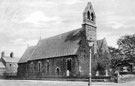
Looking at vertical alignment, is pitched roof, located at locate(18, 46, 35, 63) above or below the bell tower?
below

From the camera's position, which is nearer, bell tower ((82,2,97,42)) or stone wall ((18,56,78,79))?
stone wall ((18,56,78,79))

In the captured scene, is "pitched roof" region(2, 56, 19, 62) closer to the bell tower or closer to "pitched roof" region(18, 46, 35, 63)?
"pitched roof" region(18, 46, 35, 63)

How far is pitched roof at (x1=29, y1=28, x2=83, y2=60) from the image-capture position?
53938 millimetres

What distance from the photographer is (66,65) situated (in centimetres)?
5328

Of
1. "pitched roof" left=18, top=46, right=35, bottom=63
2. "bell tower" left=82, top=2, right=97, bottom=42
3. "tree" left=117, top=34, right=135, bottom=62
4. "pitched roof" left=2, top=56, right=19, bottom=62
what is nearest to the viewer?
"bell tower" left=82, top=2, right=97, bottom=42

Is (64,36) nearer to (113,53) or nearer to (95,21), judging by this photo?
(95,21)

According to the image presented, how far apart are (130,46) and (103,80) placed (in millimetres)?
41627

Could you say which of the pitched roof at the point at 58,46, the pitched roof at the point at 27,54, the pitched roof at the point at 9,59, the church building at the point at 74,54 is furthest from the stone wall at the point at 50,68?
the pitched roof at the point at 9,59

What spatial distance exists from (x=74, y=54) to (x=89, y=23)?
345 inches

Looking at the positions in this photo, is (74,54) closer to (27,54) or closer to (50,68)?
(50,68)

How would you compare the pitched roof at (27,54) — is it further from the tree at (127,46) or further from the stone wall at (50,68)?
the tree at (127,46)

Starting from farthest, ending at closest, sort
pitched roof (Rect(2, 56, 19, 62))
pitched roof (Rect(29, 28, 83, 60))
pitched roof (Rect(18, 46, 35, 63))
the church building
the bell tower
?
pitched roof (Rect(2, 56, 19, 62)) → pitched roof (Rect(18, 46, 35, 63)) → pitched roof (Rect(29, 28, 83, 60)) → the bell tower → the church building

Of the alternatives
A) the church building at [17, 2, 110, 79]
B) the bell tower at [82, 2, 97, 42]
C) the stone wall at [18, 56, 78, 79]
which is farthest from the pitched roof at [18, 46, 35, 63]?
the bell tower at [82, 2, 97, 42]

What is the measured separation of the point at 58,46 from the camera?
60.2 m
